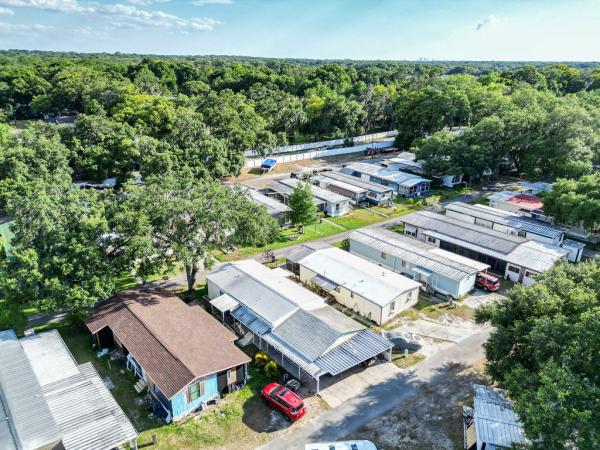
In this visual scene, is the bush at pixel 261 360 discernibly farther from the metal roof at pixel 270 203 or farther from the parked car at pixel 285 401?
the metal roof at pixel 270 203

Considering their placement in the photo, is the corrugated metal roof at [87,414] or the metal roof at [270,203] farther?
the metal roof at [270,203]

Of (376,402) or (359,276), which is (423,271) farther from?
(376,402)

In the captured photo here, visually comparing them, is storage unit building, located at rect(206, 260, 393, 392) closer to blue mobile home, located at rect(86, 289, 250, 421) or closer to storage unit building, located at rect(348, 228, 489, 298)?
blue mobile home, located at rect(86, 289, 250, 421)

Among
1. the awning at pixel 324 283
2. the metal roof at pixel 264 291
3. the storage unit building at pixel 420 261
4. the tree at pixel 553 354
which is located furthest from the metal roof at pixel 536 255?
the metal roof at pixel 264 291

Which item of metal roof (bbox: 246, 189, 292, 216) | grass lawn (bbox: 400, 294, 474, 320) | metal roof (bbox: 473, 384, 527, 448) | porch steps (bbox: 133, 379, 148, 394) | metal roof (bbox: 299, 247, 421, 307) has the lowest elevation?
porch steps (bbox: 133, 379, 148, 394)

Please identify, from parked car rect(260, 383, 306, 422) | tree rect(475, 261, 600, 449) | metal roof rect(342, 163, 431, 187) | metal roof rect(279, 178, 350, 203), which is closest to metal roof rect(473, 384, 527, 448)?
tree rect(475, 261, 600, 449)

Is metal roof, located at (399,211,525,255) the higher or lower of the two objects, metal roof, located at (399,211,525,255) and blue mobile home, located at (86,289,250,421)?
the higher
